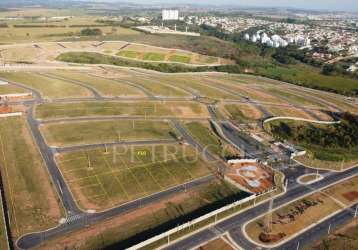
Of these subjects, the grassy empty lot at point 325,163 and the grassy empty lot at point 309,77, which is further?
the grassy empty lot at point 309,77

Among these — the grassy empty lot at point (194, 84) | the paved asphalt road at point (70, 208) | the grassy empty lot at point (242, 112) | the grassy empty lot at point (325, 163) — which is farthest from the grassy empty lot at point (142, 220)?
the grassy empty lot at point (194, 84)

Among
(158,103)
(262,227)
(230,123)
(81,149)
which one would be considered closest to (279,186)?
(262,227)

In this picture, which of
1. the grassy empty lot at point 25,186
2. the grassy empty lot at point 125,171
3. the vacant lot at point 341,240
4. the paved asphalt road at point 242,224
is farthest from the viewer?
the grassy empty lot at point 125,171

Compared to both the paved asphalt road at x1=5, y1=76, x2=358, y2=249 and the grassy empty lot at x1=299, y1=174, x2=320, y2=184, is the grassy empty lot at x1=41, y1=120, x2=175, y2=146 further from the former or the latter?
the grassy empty lot at x1=299, y1=174, x2=320, y2=184

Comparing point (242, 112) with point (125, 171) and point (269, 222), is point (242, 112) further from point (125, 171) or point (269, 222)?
point (269, 222)

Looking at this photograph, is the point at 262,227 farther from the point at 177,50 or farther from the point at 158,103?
the point at 177,50

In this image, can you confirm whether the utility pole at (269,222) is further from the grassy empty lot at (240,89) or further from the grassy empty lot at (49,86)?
the grassy empty lot at (49,86)

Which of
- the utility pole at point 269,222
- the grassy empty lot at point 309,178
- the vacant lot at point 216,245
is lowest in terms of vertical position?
the vacant lot at point 216,245
